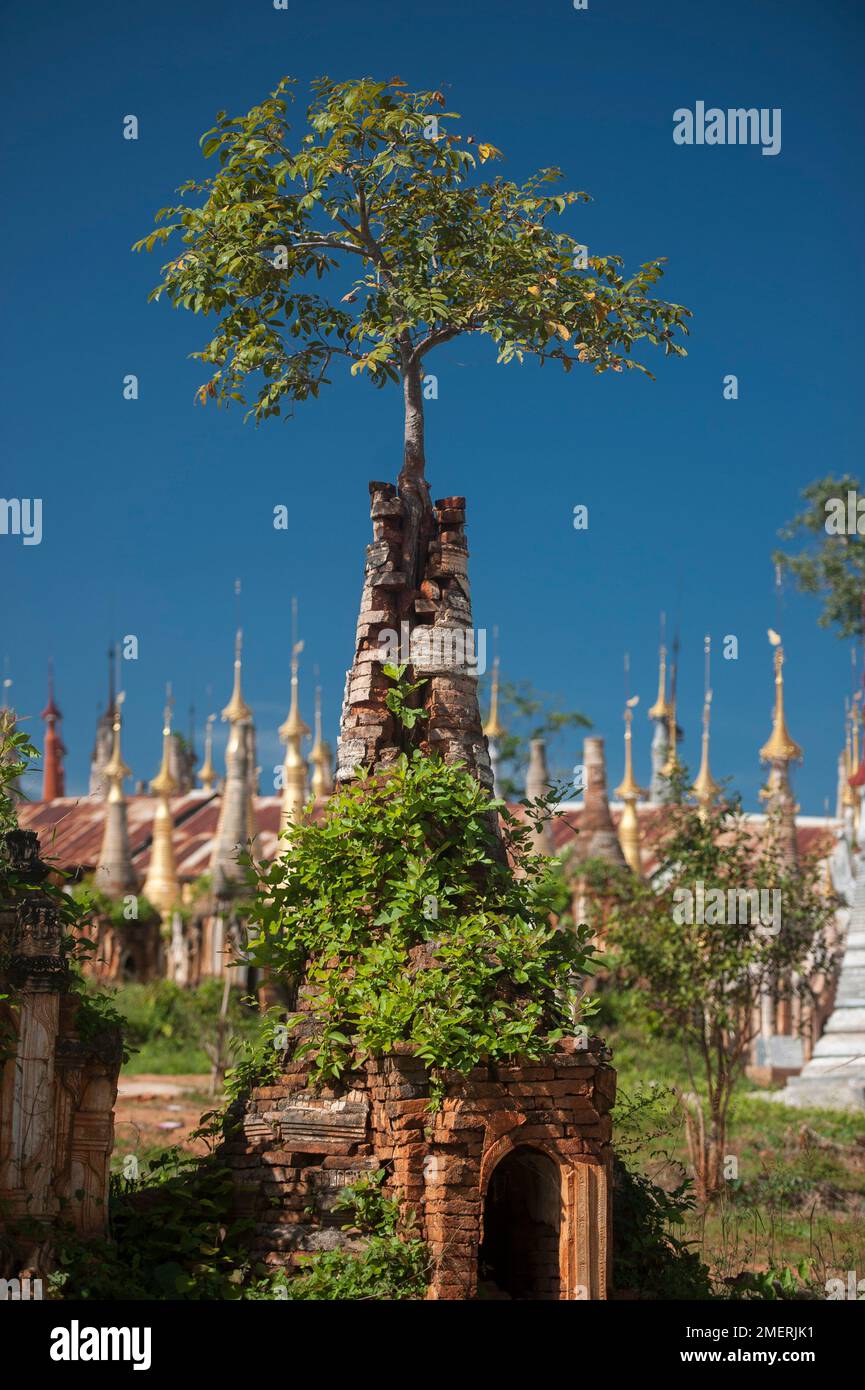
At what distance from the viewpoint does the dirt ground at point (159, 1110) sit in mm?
24266

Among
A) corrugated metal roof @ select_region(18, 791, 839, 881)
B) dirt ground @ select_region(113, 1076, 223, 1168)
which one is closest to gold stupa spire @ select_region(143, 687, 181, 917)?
corrugated metal roof @ select_region(18, 791, 839, 881)

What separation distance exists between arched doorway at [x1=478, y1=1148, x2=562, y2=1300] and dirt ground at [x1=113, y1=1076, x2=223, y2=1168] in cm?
941

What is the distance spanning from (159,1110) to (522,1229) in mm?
15128

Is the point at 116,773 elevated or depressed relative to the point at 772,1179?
elevated

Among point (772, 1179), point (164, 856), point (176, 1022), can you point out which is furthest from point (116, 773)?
point (772, 1179)

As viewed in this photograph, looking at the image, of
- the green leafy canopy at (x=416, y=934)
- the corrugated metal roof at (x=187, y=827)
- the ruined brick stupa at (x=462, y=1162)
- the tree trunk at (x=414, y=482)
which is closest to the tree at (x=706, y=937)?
the tree trunk at (x=414, y=482)

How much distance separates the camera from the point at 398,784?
13406mm

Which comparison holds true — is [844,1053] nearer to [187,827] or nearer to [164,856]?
[164,856]

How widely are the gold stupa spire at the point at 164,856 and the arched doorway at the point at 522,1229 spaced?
2797cm

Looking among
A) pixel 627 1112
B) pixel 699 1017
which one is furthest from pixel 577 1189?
pixel 699 1017

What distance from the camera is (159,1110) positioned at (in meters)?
27.4

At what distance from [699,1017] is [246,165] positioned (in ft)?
44.4

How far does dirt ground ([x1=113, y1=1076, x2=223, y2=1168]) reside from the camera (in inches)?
955
